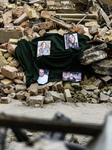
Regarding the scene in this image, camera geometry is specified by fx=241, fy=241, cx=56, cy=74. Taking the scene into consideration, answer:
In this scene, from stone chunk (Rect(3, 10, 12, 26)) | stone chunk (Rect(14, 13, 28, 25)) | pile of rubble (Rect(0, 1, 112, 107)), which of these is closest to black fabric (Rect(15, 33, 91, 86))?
pile of rubble (Rect(0, 1, 112, 107))

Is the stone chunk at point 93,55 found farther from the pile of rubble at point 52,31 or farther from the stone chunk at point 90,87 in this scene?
the stone chunk at point 90,87

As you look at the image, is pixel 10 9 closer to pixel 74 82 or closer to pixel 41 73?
pixel 41 73

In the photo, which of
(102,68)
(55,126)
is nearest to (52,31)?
(102,68)

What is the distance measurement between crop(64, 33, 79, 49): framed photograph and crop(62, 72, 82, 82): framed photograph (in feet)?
3.21

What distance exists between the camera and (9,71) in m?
8.18

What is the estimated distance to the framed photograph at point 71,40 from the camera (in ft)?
27.8

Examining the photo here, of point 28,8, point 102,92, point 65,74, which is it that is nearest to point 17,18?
point 28,8

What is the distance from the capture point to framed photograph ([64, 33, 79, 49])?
8.46m

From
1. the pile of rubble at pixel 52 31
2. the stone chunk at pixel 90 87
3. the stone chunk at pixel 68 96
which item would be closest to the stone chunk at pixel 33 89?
the pile of rubble at pixel 52 31

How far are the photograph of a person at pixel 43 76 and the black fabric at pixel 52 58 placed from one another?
0.10 meters

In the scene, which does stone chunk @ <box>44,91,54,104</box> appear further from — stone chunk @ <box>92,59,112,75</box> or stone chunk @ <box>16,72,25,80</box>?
stone chunk @ <box>92,59,112,75</box>

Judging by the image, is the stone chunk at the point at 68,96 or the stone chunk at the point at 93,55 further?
the stone chunk at the point at 93,55

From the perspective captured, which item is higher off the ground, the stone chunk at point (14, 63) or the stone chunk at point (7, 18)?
the stone chunk at point (7, 18)

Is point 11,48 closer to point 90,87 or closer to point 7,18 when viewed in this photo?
point 7,18
